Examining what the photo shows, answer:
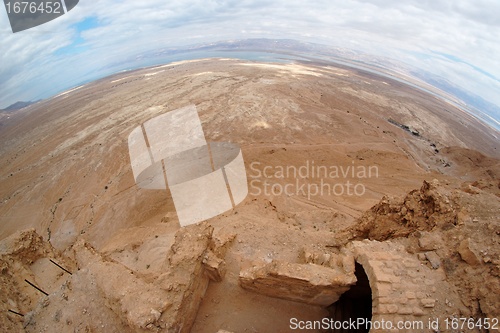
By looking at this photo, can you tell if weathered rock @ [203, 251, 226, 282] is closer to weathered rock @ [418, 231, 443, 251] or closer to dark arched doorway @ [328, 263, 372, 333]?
dark arched doorway @ [328, 263, 372, 333]

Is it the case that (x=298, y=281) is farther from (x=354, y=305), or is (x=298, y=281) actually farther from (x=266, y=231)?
(x=266, y=231)

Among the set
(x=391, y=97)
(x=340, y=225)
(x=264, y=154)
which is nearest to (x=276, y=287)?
(x=340, y=225)

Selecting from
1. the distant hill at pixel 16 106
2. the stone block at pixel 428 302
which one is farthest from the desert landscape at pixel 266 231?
the distant hill at pixel 16 106

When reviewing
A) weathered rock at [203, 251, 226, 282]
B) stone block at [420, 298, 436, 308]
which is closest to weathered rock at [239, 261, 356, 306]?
weathered rock at [203, 251, 226, 282]

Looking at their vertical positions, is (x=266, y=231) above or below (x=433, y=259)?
below

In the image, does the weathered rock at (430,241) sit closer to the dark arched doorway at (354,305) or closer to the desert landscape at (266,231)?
the desert landscape at (266,231)

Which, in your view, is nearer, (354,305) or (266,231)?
(354,305)

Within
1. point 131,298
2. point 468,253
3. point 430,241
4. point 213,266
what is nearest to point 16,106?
point 131,298
